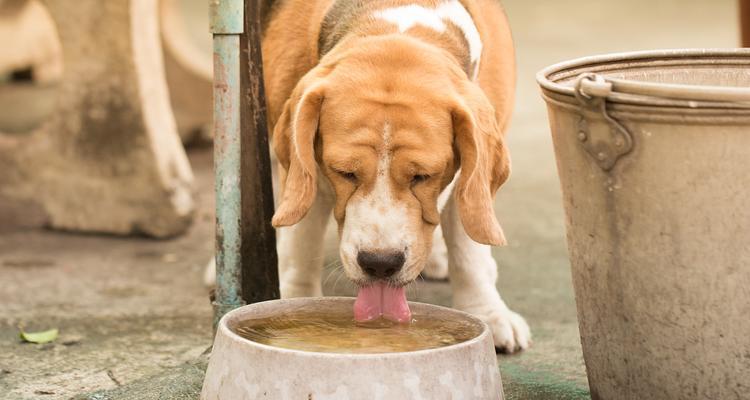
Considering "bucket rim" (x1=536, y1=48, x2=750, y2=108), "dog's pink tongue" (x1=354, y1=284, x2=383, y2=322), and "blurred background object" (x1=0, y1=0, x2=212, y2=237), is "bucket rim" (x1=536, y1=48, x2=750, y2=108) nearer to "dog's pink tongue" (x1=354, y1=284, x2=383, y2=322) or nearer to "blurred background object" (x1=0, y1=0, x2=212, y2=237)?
"dog's pink tongue" (x1=354, y1=284, x2=383, y2=322)

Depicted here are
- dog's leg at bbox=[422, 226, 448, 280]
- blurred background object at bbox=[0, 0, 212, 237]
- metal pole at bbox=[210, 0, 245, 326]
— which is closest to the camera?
metal pole at bbox=[210, 0, 245, 326]

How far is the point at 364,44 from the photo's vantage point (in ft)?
10.8

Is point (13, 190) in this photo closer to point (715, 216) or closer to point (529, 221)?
point (529, 221)

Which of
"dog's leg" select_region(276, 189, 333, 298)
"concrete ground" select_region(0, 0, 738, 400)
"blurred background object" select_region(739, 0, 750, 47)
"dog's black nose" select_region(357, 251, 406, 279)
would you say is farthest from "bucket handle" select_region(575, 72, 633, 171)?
"blurred background object" select_region(739, 0, 750, 47)

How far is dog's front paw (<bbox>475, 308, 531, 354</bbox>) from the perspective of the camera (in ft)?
12.1

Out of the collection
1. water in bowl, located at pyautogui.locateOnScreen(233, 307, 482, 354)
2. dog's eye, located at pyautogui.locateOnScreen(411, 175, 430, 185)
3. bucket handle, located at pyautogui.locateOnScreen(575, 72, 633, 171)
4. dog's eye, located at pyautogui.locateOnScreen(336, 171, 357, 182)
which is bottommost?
water in bowl, located at pyautogui.locateOnScreen(233, 307, 482, 354)

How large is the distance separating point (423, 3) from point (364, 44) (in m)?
0.37

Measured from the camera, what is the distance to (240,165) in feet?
11.3

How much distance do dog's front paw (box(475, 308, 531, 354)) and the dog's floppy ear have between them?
57 cm

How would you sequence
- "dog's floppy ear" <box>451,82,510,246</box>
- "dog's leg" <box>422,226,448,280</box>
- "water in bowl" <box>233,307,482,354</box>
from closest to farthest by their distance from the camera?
1. "water in bowl" <box>233,307,482,354</box>
2. "dog's floppy ear" <box>451,82,510,246</box>
3. "dog's leg" <box>422,226,448,280</box>

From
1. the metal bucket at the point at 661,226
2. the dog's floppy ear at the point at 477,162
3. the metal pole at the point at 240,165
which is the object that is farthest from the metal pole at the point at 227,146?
the metal bucket at the point at 661,226

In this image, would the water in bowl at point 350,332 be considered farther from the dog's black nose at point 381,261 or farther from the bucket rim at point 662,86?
the bucket rim at point 662,86

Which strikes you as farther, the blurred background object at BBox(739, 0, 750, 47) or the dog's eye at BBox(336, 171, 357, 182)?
the blurred background object at BBox(739, 0, 750, 47)

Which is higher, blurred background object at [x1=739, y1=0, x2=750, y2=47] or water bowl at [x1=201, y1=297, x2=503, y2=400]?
blurred background object at [x1=739, y1=0, x2=750, y2=47]
